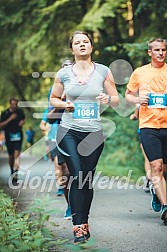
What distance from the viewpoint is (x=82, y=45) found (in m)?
6.31

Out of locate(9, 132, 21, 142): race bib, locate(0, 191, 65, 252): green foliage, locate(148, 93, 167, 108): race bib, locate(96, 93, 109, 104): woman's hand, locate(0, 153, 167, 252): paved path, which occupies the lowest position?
locate(9, 132, 21, 142): race bib

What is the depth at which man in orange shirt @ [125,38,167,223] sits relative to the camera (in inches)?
292

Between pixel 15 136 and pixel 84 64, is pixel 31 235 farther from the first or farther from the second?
pixel 15 136

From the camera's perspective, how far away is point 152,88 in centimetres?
754

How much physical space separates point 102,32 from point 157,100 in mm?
13264

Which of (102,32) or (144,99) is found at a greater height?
(144,99)

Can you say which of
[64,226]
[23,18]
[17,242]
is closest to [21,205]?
[64,226]

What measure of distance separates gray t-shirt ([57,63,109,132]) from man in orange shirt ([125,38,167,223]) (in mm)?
1242

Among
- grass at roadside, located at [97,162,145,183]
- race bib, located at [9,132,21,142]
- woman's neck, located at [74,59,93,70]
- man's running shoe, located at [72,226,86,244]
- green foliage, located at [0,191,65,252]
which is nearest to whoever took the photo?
green foliage, located at [0,191,65,252]

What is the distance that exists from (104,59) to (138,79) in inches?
470

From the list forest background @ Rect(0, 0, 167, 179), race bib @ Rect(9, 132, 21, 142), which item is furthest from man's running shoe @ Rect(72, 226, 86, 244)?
forest background @ Rect(0, 0, 167, 179)

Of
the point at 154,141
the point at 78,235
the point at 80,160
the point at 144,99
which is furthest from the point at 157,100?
the point at 78,235

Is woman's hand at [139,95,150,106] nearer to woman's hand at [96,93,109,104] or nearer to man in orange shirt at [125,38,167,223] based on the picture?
man in orange shirt at [125,38,167,223]

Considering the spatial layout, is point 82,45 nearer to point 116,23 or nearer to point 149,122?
point 149,122
